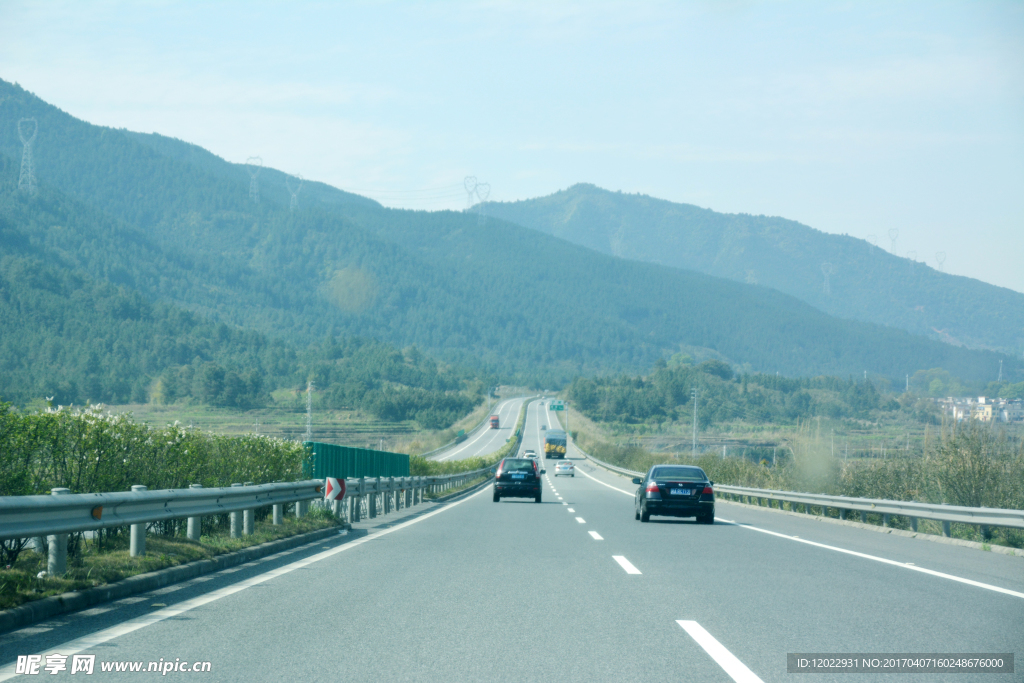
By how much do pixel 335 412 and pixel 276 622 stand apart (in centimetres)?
15374

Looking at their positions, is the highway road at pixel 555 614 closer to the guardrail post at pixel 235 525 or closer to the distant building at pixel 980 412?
the guardrail post at pixel 235 525

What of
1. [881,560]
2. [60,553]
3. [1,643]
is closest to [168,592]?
[60,553]

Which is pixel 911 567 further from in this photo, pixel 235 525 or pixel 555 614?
pixel 235 525

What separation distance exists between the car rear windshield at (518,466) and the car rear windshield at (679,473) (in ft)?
29.8

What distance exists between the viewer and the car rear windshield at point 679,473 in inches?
832

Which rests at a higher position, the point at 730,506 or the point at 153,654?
the point at 153,654

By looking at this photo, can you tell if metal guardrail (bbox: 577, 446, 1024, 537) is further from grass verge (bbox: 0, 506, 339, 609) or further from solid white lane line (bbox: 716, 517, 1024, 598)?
grass verge (bbox: 0, 506, 339, 609)

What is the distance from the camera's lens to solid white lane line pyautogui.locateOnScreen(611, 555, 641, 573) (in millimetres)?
11383

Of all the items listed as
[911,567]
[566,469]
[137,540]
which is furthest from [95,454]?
[566,469]

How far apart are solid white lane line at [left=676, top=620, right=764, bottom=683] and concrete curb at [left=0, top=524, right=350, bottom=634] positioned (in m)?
5.00

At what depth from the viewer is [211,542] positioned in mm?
11891

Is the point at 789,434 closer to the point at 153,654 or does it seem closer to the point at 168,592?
the point at 168,592

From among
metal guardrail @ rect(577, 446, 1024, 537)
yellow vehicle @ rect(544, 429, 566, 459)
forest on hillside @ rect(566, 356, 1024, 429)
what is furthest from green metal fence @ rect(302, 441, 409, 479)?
forest on hillside @ rect(566, 356, 1024, 429)

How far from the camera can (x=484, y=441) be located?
409ft
